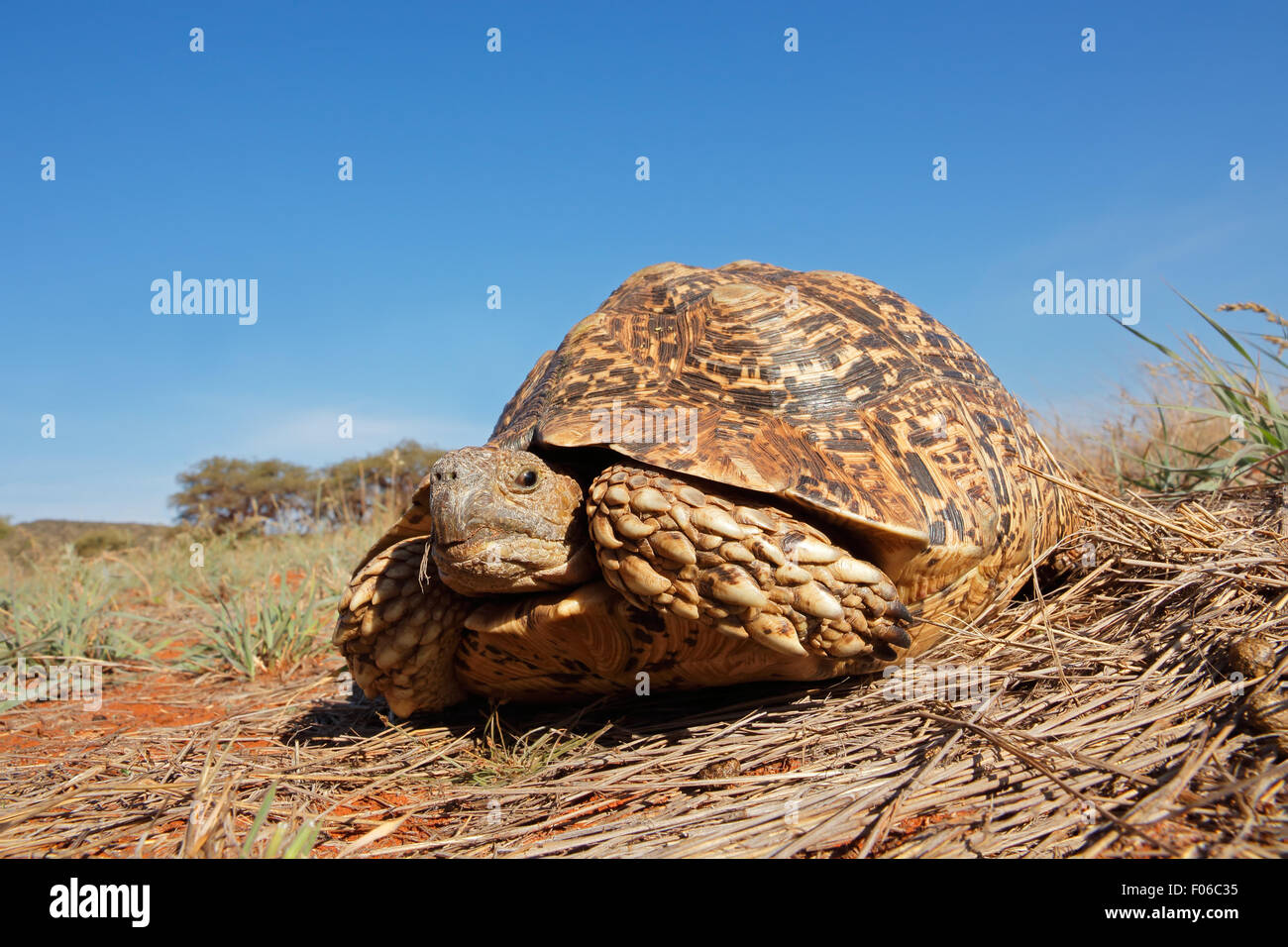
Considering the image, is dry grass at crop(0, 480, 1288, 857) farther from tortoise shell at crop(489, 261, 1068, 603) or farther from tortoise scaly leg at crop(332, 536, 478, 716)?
tortoise shell at crop(489, 261, 1068, 603)

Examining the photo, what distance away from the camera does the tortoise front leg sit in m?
2.26

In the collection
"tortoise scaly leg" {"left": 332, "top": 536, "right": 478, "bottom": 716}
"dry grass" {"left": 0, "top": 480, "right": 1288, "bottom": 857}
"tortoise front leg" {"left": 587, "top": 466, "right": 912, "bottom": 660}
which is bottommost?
"dry grass" {"left": 0, "top": 480, "right": 1288, "bottom": 857}

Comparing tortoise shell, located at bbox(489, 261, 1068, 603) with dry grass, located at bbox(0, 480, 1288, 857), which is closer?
dry grass, located at bbox(0, 480, 1288, 857)

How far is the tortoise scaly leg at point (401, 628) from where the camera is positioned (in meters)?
3.01

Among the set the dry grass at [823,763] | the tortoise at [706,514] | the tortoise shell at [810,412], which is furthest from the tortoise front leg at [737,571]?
the dry grass at [823,763]

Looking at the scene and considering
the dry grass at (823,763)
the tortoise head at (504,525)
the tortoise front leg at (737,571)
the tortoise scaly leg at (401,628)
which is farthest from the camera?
the tortoise scaly leg at (401,628)

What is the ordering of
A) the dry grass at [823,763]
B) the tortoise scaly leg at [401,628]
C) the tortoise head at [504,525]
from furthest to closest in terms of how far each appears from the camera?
the tortoise scaly leg at [401,628] < the tortoise head at [504,525] < the dry grass at [823,763]

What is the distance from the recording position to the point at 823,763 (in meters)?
2.34

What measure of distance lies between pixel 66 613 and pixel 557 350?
3767 mm

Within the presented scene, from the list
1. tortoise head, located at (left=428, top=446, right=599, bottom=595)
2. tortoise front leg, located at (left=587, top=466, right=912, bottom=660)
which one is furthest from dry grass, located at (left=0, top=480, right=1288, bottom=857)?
tortoise head, located at (left=428, top=446, right=599, bottom=595)

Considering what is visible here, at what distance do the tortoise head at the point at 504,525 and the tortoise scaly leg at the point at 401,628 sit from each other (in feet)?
1.23

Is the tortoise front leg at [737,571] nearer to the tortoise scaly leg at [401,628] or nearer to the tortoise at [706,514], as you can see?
the tortoise at [706,514]

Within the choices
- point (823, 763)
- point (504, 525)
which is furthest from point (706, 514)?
point (823, 763)
